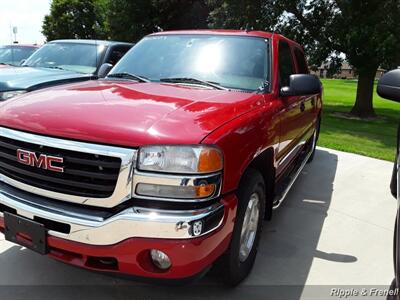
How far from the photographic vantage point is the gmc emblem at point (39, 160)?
2516 millimetres

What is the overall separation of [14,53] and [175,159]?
30.9 feet

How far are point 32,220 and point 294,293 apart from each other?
6.24 feet

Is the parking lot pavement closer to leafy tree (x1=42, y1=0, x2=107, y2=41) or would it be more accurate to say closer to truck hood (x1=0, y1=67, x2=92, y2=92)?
truck hood (x1=0, y1=67, x2=92, y2=92)

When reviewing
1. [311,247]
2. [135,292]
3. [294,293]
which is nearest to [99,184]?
[135,292]

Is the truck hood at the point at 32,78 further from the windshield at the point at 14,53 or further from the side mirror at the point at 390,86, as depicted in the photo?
the side mirror at the point at 390,86

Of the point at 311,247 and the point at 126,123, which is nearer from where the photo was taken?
the point at 126,123

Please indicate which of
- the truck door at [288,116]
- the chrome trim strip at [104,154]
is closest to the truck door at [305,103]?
the truck door at [288,116]

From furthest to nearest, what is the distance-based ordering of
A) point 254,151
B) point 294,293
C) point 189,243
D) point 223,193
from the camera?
point 294,293 < point 254,151 < point 223,193 < point 189,243

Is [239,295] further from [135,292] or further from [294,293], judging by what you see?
[135,292]

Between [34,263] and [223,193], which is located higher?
[223,193]

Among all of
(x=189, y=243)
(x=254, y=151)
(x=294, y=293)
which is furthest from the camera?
(x=294, y=293)

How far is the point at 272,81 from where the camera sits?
372cm

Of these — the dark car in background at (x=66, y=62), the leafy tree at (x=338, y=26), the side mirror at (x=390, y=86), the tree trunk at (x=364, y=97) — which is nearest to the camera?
the side mirror at (x=390, y=86)

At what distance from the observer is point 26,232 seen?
2604mm
